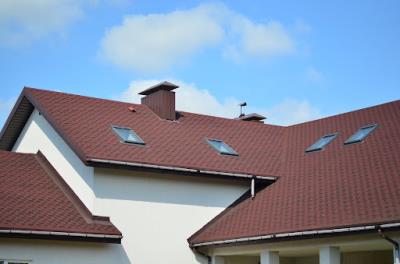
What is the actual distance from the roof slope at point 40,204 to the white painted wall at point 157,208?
0.80 meters

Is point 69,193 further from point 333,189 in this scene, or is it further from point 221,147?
point 333,189

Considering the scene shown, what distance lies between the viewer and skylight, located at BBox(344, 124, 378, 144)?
2048 cm

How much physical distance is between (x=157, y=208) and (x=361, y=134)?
22.3 feet

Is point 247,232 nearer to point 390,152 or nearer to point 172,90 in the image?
point 390,152

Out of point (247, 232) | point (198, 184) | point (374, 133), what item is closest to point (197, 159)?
point (198, 184)

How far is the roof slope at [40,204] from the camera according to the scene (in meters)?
16.4

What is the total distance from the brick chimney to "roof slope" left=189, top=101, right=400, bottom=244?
429 centimetres

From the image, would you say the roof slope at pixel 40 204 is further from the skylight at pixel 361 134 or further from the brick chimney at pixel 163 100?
the skylight at pixel 361 134

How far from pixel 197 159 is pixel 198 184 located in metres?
0.79

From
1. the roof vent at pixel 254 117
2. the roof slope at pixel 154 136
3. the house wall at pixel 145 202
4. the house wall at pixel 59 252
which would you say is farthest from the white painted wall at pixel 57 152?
the roof vent at pixel 254 117

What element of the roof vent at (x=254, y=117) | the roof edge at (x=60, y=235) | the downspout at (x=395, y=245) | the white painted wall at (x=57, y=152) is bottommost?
the downspout at (x=395, y=245)

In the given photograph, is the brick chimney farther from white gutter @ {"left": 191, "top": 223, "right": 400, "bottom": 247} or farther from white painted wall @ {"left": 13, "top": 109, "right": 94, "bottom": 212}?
white gutter @ {"left": 191, "top": 223, "right": 400, "bottom": 247}

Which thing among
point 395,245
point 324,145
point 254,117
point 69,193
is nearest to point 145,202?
point 69,193

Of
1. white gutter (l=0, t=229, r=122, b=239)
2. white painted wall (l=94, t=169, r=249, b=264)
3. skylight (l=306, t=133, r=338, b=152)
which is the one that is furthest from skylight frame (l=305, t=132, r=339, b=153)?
white gutter (l=0, t=229, r=122, b=239)
